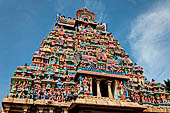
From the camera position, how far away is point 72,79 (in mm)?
18328

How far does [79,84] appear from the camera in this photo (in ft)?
53.0

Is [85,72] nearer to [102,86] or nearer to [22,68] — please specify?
[102,86]

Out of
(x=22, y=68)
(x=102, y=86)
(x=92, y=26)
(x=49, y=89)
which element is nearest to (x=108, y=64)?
(x=102, y=86)

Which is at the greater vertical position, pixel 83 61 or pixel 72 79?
pixel 83 61

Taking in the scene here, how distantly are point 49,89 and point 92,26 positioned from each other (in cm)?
1812

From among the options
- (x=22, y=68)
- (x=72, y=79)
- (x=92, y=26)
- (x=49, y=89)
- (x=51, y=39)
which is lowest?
(x=49, y=89)

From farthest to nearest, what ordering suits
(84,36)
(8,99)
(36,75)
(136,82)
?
(84,36) < (136,82) < (36,75) < (8,99)

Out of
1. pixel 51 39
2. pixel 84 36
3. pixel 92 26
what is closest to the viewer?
pixel 51 39

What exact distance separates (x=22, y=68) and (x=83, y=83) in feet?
24.1

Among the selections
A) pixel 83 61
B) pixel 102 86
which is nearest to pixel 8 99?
pixel 83 61

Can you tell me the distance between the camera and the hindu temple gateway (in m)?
14.7

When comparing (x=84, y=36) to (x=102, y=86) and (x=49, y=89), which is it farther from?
(x=49, y=89)

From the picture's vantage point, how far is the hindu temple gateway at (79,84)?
48.3 feet

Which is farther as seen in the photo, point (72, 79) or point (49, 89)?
point (72, 79)
